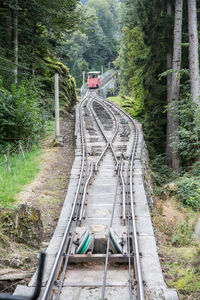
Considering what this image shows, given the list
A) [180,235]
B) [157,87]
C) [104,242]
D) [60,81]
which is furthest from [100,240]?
[60,81]

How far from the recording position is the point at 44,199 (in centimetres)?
953

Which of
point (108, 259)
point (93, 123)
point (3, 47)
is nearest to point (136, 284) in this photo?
point (108, 259)

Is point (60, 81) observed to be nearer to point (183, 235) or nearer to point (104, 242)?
point (183, 235)

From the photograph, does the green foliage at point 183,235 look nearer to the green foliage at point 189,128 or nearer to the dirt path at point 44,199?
the dirt path at point 44,199

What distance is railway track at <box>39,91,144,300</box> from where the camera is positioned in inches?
205

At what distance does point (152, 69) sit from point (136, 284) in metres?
16.5

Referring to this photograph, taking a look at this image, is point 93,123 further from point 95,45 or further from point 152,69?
point 95,45

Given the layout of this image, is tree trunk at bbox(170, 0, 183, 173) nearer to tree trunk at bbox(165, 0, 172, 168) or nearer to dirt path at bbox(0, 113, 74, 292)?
tree trunk at bbox(165, 0, 172, 168)

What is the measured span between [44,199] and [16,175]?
2026mm

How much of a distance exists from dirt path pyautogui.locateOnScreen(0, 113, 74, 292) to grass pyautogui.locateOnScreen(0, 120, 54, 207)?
0.21 metres

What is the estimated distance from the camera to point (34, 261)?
20.2 feet

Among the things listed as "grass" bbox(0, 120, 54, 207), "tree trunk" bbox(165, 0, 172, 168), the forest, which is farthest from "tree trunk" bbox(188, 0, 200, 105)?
"grass" bbox(0, 120, 54, 207)

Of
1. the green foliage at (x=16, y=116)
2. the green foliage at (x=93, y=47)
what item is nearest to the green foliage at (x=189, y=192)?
the green foliage at (x=16, y=116)

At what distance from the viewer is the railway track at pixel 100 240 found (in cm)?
521
